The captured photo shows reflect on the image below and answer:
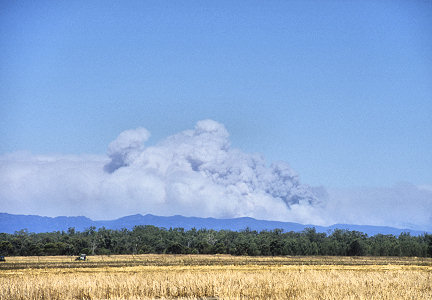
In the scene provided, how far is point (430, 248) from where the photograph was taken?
131750 millimetres

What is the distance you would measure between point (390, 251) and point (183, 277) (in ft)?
367

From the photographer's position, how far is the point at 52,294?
32.8m

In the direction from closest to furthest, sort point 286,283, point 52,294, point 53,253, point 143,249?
point 52,294, point 286,283, point 53,253, point 143,249

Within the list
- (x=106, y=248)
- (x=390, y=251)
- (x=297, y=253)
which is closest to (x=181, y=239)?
(x=106, y=248)

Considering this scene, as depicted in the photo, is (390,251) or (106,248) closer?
(390,251)

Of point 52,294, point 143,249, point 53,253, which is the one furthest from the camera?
point 143,249

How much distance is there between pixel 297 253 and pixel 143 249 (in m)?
45.2

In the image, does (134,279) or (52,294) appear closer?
(52,294)

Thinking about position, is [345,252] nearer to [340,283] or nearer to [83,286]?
[340,283]

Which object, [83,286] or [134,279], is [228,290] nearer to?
[134,279]

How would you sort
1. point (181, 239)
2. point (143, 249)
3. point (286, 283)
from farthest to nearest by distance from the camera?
1. point (181, 239)
2. point (143, 249)
3. point (286, 283)

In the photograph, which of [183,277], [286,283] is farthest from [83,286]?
[286,283]

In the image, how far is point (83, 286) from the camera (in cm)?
3466

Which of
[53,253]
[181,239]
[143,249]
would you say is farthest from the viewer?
[181,239]
